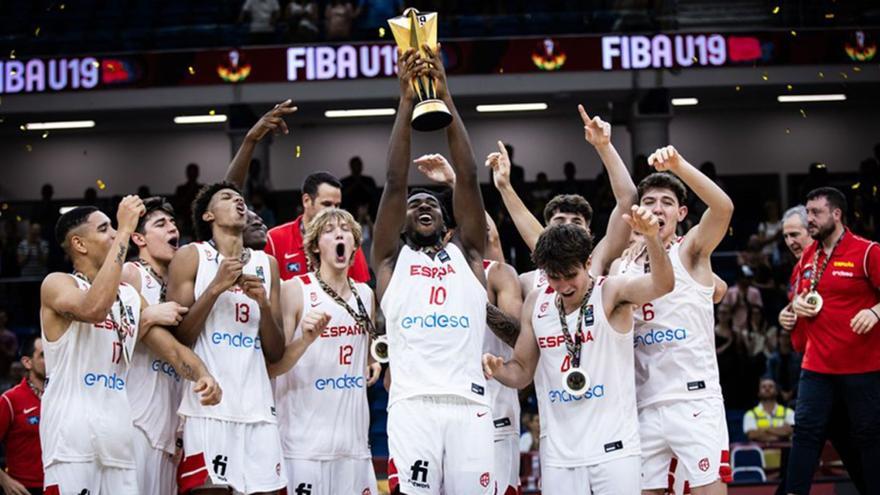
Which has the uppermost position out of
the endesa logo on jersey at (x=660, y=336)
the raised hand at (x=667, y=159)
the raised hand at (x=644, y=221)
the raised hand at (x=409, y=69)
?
the raised hand at (x=409, y=69)

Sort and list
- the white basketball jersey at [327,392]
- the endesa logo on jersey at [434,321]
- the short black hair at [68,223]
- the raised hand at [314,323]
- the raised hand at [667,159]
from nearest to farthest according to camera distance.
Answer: the endesa logo on jersey at [434,321], the raised hand at [667,159], the raised hand at [314,323], the short black hair at [68,223], the white basketball jersey at [327,392]

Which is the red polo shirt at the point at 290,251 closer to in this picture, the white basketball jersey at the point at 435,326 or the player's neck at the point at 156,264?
the player's neck at the point at 156,264

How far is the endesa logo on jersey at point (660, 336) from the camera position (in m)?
7.27

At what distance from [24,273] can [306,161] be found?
22.5ft

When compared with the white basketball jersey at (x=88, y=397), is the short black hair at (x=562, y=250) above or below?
above

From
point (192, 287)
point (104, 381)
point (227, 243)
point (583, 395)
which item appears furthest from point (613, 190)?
point (104, 381)

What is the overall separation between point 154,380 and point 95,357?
567mm

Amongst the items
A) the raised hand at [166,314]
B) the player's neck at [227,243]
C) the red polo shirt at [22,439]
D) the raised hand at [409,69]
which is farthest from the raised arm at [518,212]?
the red polo shirt at [22,439]

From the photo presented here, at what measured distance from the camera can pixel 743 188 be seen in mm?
22281

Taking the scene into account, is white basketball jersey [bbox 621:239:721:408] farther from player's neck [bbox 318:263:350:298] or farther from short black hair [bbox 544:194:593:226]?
player's neck [bbox 318:263:350:298]

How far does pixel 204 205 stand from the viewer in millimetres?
7668

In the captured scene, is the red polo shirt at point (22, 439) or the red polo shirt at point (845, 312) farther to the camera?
the red polo shirt at point (22, 439)

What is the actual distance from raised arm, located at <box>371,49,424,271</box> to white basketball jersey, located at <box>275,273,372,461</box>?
3.15ft

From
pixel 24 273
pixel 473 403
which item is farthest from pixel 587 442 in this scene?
pixel 24 273
